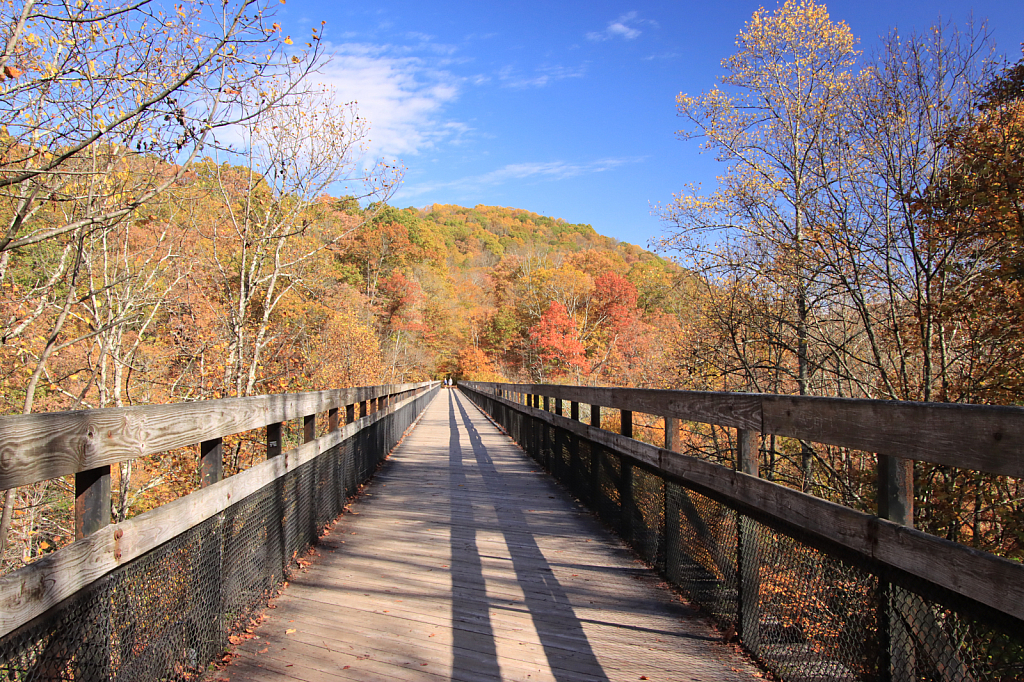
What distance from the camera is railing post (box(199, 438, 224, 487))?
2.57 m

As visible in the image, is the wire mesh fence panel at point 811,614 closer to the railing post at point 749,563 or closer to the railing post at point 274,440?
the railing post at point 749,563

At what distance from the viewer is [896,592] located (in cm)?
185

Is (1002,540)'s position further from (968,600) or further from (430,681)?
(430,681)

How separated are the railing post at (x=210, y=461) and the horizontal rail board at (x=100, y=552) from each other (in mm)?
53

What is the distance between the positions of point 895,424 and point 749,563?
122 cm

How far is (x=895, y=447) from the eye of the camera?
5.86 feet

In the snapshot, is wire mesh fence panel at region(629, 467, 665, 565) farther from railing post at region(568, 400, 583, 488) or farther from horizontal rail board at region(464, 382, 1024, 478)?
railing post at region(568, 400, 583, 488)

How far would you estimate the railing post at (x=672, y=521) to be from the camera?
11.4ft

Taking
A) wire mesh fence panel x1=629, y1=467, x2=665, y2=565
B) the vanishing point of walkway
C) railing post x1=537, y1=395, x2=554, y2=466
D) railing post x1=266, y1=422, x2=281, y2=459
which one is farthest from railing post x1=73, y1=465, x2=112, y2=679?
railing post x1=537, y1=395, x2=554, y2=466

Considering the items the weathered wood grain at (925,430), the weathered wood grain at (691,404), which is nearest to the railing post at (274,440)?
the weathered wood grain at (691,404)

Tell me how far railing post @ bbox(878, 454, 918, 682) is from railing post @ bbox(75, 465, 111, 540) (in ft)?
7.48

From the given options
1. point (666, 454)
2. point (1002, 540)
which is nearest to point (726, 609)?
point (666, 454)

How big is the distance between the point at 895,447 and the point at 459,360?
252ft

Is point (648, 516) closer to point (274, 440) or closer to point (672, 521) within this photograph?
point (672, 521)
